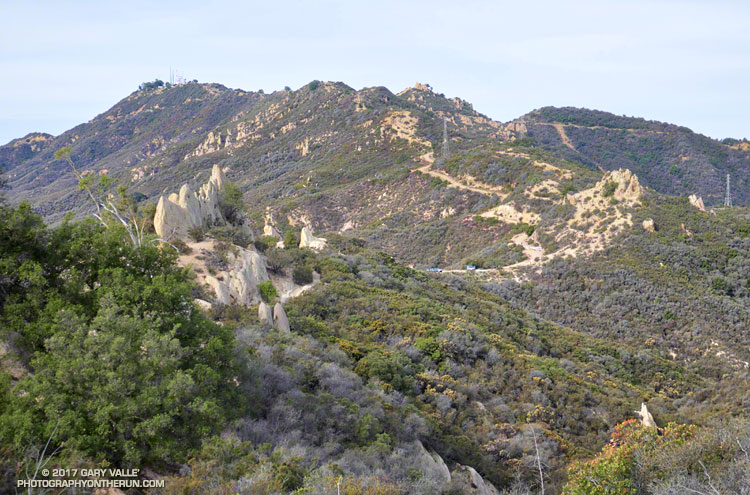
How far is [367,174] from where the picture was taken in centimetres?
7531

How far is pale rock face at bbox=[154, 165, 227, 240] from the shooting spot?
1762cm

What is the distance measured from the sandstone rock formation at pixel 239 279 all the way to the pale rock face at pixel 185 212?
2.50m

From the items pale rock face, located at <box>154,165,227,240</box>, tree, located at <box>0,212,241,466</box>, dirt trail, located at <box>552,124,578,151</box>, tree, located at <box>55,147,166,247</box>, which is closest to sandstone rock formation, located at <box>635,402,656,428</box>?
tree, located at <box>0,212,241,466</box>

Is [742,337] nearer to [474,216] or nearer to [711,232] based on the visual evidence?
[711,232]

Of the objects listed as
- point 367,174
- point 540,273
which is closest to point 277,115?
point 367,174

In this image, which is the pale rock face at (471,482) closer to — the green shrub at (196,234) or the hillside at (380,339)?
the hillside at (380,339)

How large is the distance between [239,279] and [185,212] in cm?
479

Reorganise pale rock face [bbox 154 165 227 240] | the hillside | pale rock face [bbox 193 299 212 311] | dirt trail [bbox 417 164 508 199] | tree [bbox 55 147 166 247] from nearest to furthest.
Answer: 1. the hillside
2. tree [bbox 55 147 166 247]
3. pale rock face [bbox 193 299 212 311]
4. pale rock face [bbox 154 165 227 240]
5. dirt trail [bbox 417 164 508 199]

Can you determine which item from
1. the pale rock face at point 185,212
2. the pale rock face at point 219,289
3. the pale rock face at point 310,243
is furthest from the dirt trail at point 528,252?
the pale rock face at point 219,289

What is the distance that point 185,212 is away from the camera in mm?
18547

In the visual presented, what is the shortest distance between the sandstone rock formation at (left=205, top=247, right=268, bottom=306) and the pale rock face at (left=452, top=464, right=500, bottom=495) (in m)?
9.07

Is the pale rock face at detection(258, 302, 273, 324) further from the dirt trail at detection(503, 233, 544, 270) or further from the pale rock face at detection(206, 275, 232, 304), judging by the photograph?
the dirt trail at detection(503, 233, 544, 270)

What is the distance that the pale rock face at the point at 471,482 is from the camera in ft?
29.1

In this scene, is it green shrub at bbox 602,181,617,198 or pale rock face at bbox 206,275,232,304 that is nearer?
pale rock face at bbox 206,275,232,304
